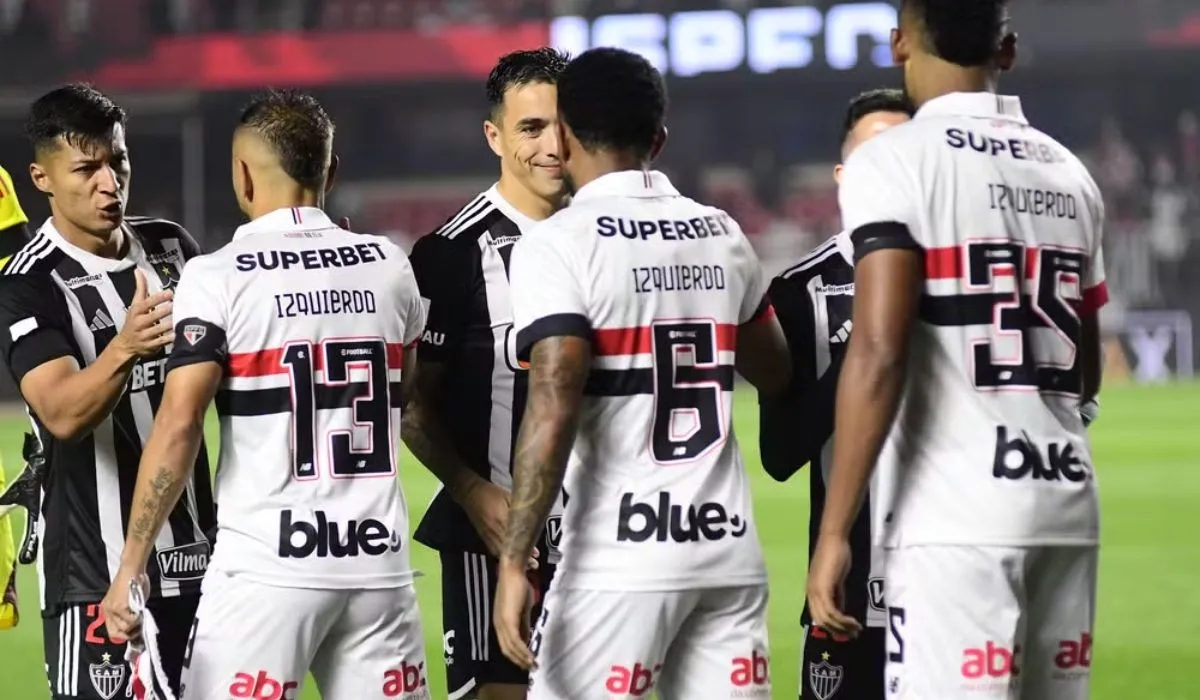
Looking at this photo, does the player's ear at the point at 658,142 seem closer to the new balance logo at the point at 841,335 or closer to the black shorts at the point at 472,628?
the new balance logo at the point at 841,335

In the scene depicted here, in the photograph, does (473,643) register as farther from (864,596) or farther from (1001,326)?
(1001,326)

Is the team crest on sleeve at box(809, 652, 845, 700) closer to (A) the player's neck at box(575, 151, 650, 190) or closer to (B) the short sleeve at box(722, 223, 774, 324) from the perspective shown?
(B) the short sleeve at box(722, 223, 774, 324)

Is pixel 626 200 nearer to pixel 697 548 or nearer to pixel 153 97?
pixel 697 548

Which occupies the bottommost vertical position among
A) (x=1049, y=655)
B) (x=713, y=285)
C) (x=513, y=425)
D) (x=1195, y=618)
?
(x=1195, y=618)

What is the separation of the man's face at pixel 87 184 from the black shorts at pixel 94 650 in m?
1.01

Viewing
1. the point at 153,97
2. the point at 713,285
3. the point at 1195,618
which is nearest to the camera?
the point at 713,285

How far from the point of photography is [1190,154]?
30406 millimetres

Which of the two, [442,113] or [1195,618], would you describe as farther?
[442,113]

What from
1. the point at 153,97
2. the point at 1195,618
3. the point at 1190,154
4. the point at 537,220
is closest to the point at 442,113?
the point at 153,97

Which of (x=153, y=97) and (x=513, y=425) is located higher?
(x=153, y=97)

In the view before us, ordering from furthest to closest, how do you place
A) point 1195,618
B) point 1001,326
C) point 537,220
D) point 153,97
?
point 153,97 < point 1195,618 < point 537,220 < point 1001,326

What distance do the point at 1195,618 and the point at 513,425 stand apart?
536 centimetres

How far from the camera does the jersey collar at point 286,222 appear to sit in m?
4.10

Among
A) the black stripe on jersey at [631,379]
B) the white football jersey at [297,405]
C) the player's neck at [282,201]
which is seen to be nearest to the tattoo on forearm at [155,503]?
the white football jersey at [297,405]
